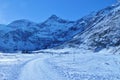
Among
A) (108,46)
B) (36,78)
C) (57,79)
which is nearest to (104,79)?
(57,79)

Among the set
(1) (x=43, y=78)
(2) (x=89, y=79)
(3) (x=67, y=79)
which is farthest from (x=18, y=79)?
(2) (x=89, y=79)

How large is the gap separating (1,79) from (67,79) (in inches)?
217

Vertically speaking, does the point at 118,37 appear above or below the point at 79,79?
above

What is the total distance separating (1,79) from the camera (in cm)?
2262

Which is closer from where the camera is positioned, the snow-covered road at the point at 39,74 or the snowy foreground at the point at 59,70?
the snow-covered road at the point at 39,74

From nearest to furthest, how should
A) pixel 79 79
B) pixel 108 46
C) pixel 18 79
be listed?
pixel 18 79 < pixel 79 79 < pixel 108 46

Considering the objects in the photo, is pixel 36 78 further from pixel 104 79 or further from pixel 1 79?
pixel 104 79

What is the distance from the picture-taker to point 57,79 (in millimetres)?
22953

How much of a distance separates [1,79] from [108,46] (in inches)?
6578

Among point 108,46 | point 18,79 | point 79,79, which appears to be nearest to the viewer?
point 18,79

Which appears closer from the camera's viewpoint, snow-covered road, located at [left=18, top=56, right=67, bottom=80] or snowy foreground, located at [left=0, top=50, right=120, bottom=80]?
snow-covered road, located at [left=18, top=56, right=67, bottom=80]

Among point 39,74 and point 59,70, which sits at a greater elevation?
point 59,70

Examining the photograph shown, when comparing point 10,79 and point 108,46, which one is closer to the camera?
point 10,79

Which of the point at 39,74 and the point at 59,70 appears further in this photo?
the point at 59,70
